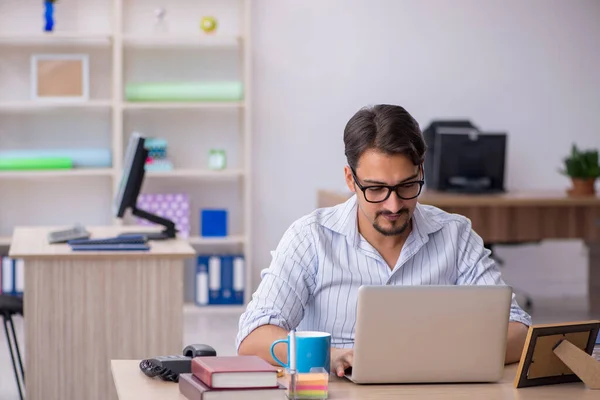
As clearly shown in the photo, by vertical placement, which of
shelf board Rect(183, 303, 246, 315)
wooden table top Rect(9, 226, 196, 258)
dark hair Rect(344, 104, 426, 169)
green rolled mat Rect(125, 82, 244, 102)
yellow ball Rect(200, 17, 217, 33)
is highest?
yellow ball Rect(200, 17, 217, 33)

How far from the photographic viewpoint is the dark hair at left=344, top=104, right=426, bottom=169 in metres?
2.22

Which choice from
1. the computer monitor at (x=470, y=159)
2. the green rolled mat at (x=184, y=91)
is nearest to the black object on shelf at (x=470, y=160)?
the computer monitor at (x=470, y=159)

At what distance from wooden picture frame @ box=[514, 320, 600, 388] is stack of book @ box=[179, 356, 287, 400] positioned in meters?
0.50

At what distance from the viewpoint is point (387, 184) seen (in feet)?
7.23

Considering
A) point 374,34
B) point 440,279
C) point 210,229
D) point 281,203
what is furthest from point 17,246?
point 374,34

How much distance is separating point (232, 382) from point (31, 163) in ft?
15.5

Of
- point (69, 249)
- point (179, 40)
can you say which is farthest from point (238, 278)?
point (69, 249)

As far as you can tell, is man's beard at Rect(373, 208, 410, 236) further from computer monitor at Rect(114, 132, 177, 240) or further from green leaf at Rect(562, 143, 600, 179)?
green leaf at Rect(562, 143, 600, 179)

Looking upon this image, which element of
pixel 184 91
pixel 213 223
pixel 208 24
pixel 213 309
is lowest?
pixel 213 309

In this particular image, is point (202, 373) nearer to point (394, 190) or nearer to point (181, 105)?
point (394, 190)

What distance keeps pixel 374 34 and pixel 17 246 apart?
11.9 feet

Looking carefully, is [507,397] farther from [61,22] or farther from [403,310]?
[61,22]

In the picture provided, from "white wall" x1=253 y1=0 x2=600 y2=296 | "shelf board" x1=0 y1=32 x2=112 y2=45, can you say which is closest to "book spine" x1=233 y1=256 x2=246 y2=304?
"white wall" x1=253 y1=0 x2=600 y2=296

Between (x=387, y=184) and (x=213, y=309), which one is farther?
(x=213, y=309)
